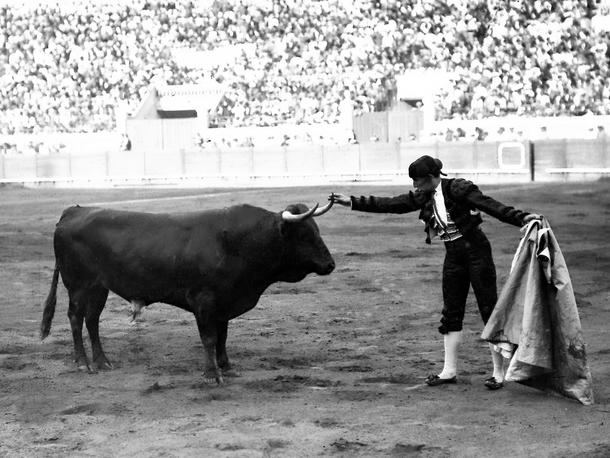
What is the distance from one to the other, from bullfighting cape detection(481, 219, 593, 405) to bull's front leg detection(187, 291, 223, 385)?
1.47 metres

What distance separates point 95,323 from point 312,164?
782 inches

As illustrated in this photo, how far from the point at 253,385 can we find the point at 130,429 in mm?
1081

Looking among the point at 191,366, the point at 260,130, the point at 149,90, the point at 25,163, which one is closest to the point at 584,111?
the point at 260,130

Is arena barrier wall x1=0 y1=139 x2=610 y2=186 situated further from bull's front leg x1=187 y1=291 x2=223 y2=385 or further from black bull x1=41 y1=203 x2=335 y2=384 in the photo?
bull's front leg x1=187 y1=291 x2=223 y2=385

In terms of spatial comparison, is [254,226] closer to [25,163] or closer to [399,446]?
[399,446]

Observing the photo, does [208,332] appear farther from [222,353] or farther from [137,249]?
[137,249]

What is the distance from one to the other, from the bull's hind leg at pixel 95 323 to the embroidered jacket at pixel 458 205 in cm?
174

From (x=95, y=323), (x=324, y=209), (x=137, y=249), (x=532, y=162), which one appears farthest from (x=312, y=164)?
(x=324, y=209)

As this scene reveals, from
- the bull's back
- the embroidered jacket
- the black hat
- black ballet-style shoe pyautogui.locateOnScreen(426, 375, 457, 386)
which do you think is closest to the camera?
the embroidered jacket

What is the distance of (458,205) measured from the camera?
600 centimetres

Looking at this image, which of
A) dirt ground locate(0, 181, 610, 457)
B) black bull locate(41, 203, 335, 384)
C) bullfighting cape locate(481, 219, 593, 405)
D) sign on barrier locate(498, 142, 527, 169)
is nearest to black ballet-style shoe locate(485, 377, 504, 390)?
dirt ground locate(0, 181, 610, 457)

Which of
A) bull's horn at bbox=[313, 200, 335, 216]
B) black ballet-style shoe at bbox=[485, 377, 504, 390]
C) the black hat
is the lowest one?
black ballet-style shoe at bbox=[485, 377, 504, 390]

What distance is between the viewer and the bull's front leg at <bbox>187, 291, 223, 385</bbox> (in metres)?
6.31

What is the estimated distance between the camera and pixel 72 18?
108ft
